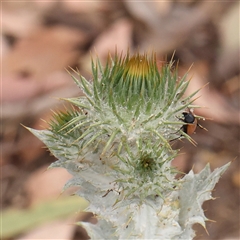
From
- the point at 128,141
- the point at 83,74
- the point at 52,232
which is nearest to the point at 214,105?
the point at 83,74

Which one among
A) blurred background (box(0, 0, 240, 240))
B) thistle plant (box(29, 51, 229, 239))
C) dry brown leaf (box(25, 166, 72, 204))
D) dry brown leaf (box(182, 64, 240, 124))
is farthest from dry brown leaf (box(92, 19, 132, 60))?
thistle plant (box(29, 51, 229, 239))

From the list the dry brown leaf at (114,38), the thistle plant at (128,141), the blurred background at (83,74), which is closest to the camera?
the thistle plant at (128,141)

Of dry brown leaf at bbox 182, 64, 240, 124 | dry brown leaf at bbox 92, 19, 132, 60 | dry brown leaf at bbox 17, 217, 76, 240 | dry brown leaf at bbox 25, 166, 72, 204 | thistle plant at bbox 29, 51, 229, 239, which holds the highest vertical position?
dry brown leaf at bbox 92, 19, 132, 60

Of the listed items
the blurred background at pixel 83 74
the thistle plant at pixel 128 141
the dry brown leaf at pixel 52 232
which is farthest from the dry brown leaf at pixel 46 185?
the thistle plant at pixel 128 141

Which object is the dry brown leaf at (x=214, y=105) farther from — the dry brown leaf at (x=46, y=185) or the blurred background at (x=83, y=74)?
the dry brown leaf at (x=46, y=185)

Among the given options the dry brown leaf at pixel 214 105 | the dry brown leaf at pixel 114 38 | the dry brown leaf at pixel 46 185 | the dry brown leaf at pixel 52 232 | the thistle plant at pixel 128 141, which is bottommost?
the dry brown leaf at pixel 52 232

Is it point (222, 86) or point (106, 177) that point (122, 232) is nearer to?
point (106, 177)

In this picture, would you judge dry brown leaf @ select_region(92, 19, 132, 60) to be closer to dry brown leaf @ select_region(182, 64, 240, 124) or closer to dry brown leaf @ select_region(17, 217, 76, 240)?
dry brown leaf @ select_region(182, 64, 240, 124)
